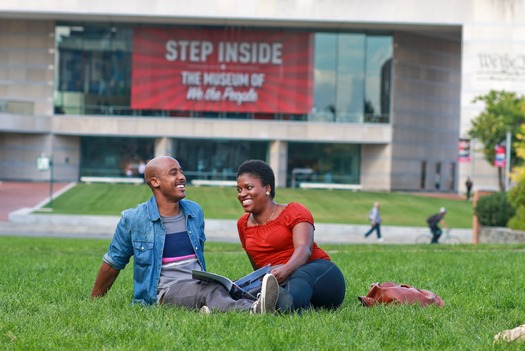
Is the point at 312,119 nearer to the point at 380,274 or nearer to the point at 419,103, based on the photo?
the point at 419,103

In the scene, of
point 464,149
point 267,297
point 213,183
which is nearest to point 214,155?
point 213,183

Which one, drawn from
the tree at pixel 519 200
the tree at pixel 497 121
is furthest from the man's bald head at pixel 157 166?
the tree at pixel 497 121

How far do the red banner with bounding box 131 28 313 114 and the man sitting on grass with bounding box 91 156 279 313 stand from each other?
56515mm

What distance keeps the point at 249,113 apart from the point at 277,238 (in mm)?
57001

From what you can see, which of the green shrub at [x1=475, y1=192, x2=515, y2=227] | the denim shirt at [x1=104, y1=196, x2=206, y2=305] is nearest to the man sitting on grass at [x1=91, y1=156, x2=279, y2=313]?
the denim shirt at [x1=104, y1=196, x2=206, y2=305]

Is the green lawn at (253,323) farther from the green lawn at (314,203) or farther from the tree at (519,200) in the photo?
the green lawn at (314,203)

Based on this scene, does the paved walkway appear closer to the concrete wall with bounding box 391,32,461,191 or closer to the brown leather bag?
the brown leather bag

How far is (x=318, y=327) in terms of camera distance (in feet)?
21.7

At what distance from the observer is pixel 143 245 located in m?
7.97

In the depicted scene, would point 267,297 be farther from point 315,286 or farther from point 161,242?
point 161,242

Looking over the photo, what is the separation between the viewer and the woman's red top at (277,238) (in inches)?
315

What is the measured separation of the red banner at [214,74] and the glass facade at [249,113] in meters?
0.60

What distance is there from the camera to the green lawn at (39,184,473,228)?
44219 mm

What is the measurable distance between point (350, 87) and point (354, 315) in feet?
190
